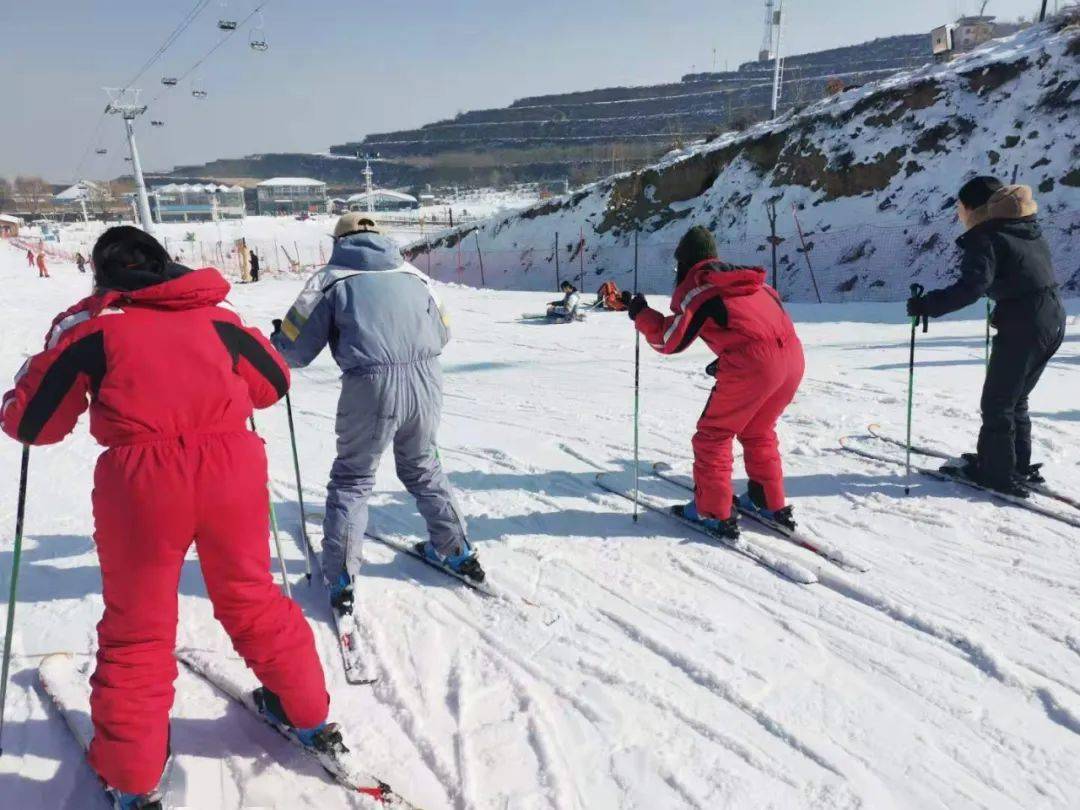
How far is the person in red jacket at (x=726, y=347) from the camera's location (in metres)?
3.28

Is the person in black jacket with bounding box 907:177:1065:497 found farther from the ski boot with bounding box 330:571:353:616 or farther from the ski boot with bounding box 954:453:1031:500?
the ski boot with bounding box 330:571:353:616

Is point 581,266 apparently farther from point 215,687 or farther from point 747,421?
point 215,687

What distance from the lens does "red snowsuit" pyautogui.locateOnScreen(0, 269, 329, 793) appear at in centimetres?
183

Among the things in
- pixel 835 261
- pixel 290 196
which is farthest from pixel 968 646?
pixel 290 196

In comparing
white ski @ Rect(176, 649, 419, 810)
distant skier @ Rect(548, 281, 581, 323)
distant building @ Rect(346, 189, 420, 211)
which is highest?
distant building @ Rect(346, 189, 420, 211)

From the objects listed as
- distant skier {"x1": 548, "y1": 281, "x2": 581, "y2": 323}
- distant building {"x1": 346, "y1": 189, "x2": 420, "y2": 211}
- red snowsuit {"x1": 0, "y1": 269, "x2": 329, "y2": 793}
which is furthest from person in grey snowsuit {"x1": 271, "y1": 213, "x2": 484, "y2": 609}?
distant building {"x1": 346, "y1": 189, "x2": 420, "y2": 211}

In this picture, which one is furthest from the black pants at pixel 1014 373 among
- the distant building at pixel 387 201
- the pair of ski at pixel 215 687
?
the distant building at pixel 387 201

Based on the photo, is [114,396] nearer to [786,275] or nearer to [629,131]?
[786,275]

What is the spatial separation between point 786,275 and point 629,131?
229 ft

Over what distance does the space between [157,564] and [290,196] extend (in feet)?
320

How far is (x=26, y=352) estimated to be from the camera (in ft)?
30.7

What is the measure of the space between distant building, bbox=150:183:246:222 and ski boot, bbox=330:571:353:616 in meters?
86.4

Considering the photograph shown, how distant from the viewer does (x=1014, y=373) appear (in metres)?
3.82

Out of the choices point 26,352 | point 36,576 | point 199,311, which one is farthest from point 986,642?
point 26,352
